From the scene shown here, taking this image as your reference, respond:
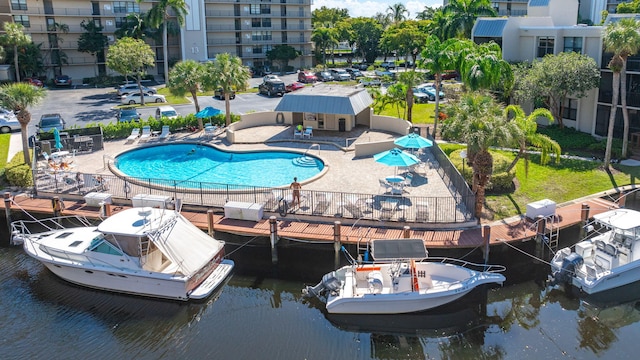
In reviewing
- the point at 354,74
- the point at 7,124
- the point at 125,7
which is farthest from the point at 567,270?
the point at 125,7

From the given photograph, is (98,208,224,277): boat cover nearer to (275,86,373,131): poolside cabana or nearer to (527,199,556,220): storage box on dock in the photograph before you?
(527,199,556,220): storage box on dock

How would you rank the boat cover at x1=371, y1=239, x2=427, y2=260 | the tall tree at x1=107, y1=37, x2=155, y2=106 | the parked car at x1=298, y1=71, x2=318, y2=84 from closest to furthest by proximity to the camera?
the boat cover at x1=371, y1=239, x2=427, y2=260
the tall tree at x1=107, y1=37, x2=155, y2=106
the parked car at x1=298, y1=71, x2=318, y2=84

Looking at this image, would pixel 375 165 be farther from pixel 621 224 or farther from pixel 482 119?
pixel 621 224

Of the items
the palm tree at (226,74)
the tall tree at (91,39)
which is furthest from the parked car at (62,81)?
the palm tree at (226,74)

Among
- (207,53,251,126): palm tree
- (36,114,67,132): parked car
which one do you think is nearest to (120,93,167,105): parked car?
(36,114,67,132): parked car

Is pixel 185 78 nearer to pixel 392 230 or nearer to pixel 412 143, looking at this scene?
pixel 412 143

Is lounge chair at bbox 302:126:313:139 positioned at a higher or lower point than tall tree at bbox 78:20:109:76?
lower
